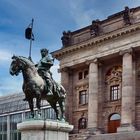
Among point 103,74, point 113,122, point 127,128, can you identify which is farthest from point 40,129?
point 103,74

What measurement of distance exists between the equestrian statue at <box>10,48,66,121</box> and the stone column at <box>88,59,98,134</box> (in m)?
45.6

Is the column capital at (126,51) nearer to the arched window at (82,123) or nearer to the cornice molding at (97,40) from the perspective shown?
the cornice molding at (97,40)

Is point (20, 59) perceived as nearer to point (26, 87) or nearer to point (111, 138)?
point (26, 87)

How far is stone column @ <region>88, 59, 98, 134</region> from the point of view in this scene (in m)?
63.4

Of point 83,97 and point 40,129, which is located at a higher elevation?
point 83,97

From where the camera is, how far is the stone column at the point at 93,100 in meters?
63.4

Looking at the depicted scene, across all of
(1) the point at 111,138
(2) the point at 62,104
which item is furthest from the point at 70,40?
(2) the point at 62,104

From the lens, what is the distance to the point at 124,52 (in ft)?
201

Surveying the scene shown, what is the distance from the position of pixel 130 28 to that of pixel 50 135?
45.0 metres

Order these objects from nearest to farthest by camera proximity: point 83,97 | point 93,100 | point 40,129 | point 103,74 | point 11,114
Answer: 1. point 40,129
2. point 93,100
3. point 103,74
4. point 83,97
5. point 11,114

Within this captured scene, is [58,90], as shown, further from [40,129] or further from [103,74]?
[103,74]

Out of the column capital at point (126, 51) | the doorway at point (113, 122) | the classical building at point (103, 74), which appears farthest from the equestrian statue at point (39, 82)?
the doorway at point (113, 122)

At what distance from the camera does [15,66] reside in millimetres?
17219

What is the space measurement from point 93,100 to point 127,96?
6981mm
